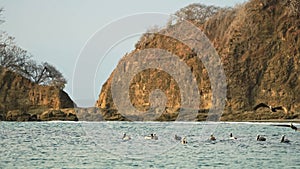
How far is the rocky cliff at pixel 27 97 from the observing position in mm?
64875

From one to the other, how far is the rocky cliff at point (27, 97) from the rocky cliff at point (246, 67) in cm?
420

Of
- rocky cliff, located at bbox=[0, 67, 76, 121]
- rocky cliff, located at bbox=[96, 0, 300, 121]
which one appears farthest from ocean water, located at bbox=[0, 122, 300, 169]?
rocky cliff, located at bbox=[0, 67, 76, 121]

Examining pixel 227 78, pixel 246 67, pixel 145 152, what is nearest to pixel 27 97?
pixel 227 78

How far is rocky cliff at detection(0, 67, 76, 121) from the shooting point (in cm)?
6488

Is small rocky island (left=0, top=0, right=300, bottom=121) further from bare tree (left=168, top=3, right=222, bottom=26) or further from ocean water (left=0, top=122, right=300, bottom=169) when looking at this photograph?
ocean water (left=0, top=122, right=300, bottom=169)

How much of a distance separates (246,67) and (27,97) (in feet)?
72.7

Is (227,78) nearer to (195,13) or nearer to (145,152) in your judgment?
(195,13)

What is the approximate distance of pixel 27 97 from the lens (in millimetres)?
66188

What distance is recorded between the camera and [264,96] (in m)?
57.4

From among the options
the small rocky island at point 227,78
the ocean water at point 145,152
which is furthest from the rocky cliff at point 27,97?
the ocean water at point 145,152

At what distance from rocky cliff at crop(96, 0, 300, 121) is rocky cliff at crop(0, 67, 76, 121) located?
4.20m

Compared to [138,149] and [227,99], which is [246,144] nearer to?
[138,149]

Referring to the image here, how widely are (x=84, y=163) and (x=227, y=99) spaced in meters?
37.5

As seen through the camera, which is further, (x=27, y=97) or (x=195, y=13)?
(x=195, y=13)
